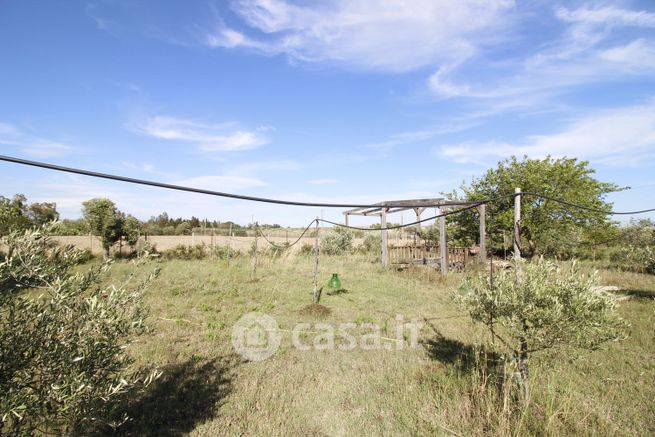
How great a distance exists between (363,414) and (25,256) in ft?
13.1

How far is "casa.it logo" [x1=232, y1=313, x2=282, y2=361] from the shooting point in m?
6.15

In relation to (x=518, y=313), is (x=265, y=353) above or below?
below

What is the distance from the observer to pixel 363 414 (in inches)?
169

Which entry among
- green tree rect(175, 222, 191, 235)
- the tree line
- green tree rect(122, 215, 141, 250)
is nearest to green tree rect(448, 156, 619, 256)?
the tree line

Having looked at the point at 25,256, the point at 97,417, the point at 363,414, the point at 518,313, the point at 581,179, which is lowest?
the point at 363,414

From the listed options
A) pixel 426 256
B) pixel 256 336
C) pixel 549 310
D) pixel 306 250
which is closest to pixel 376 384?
pixel 549 310

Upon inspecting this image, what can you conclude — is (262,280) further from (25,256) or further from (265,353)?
(25,256)

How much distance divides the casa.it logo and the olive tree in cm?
394

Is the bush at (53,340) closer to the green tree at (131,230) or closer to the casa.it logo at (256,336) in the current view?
the casa.it logo at (256,336)

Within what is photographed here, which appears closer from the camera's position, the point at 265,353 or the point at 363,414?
the point at 363,414

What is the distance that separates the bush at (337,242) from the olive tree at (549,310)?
1822 cm

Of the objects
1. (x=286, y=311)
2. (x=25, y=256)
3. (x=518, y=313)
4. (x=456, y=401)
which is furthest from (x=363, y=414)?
(x=286, y=311)

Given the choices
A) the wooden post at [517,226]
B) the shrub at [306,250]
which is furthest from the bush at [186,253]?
the wooden post at [517,226]

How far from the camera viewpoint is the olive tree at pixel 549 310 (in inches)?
146
